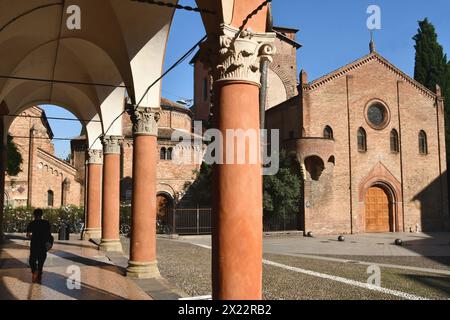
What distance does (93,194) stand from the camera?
15086 millimetres

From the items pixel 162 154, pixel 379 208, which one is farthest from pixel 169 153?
pixel 379 208

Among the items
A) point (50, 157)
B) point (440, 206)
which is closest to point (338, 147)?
point (440, 206)

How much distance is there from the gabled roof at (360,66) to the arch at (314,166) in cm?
451

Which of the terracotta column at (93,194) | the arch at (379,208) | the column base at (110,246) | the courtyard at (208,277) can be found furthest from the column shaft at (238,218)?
the arch at (379,208)

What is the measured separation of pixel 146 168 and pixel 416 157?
2522 cm

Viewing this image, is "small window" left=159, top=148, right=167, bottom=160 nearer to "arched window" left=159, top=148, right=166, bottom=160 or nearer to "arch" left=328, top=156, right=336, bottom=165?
"arched window" left=159, top=148, right=166, bottom=160

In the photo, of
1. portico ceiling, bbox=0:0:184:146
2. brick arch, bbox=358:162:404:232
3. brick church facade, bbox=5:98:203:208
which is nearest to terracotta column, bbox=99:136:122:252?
portico ceiling, bbox=0:0:184:146

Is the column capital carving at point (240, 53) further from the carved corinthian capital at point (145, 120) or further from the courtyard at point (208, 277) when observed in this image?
the carved corinthian capital at point (145, 120)

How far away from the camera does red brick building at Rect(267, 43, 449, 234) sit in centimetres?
2545

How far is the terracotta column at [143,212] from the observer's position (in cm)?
782

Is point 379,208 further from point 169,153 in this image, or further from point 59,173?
point 59,173

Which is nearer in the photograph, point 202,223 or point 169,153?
point 202,223

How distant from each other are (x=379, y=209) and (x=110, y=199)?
20843mm
